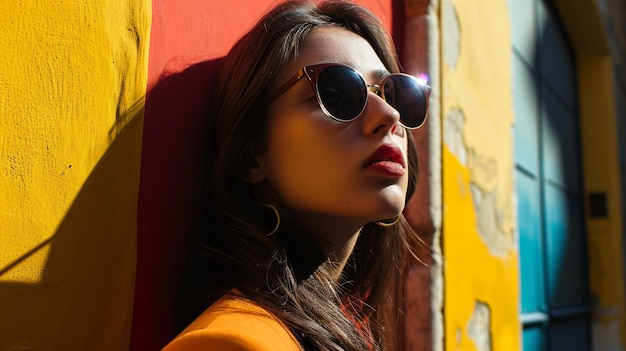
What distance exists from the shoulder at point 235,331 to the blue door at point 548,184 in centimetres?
293

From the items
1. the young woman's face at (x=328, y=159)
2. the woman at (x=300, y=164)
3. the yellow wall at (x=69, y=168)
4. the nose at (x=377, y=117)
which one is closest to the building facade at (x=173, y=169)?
the yellow wall at (x=69, y=168)

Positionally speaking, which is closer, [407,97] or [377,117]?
[377,117]

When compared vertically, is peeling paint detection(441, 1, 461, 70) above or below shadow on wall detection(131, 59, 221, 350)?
above

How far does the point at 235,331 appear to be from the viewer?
3.01 feet

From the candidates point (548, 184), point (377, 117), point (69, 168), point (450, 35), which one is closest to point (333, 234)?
point (377, 117)

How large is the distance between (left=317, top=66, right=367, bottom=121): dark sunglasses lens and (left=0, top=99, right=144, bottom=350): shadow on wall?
1.14 feet

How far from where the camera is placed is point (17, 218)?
1008 mm

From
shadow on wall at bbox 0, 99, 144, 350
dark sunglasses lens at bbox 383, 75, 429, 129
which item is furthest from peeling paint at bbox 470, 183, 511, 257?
shadow on wall at bbox 0, 99, 144, 350

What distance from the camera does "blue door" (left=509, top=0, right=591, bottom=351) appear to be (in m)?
4.09

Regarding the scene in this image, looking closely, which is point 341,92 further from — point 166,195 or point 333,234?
point 166,195

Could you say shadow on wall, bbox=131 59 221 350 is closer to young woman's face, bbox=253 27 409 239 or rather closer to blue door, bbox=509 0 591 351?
young woman's face, bbox=253 27 409 239

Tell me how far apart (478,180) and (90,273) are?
5.99 feet

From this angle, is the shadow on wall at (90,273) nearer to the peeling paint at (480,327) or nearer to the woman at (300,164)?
the woman at (300,164)

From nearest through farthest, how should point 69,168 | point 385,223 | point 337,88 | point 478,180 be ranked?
point 69,168 → point 337,88 → point 385,223 → point 478,180
